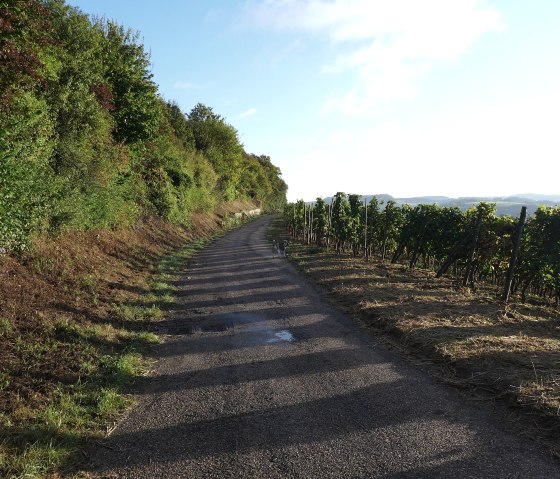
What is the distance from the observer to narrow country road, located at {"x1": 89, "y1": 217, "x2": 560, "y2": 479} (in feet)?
13.0

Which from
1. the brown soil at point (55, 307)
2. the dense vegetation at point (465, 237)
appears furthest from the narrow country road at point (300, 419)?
the dense vegetation at point (465, 237)

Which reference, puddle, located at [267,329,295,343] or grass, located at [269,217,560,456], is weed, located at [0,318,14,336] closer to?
puddle, located at [267,329,295,343]

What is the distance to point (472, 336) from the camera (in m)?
7.62

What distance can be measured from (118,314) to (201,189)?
3035 cm

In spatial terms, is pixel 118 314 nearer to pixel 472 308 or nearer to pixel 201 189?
pixel 472 308

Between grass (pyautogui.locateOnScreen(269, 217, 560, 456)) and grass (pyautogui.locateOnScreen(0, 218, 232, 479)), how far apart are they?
5.23 meters

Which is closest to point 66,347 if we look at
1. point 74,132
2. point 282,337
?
point 282,337

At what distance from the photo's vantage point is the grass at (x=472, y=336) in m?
5.26

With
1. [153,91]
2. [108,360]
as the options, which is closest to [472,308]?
[108,360]

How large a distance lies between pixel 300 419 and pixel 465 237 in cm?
1281

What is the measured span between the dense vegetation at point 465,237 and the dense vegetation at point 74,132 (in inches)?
496

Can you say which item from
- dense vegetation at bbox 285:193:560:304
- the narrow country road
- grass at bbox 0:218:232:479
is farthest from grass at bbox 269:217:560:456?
grass at bbox 0:218:232:479

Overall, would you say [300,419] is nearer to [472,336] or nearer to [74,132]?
[472,336]

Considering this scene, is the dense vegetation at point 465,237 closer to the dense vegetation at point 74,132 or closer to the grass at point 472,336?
the grass at point 472,336
